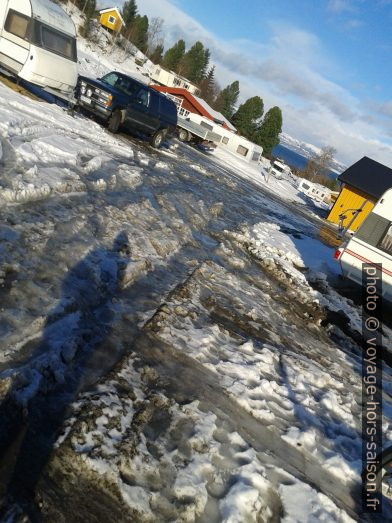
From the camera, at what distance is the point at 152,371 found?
166 inches

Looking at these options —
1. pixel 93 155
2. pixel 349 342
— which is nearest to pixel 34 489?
pixel 349 342

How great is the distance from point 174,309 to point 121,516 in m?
3.12

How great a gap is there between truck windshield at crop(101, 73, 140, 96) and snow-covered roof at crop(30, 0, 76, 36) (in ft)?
6.70

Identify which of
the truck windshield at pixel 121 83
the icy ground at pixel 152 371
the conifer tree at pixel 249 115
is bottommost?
the icy ground at pixel 152 371

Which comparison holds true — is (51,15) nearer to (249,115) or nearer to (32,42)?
(32,42)

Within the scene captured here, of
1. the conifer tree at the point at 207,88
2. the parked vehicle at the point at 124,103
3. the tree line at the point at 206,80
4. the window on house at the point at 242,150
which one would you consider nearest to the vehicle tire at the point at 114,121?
the parked vehicle at the point at 124,103

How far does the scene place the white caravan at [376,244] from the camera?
9.66 metres

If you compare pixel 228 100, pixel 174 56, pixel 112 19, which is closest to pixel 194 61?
pixel 174 56

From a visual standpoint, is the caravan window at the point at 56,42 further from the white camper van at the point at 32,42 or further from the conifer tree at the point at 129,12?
the conifer tree at the point at 129,12

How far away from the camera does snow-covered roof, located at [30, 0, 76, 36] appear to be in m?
13.1

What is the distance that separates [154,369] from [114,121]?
1360 centimetres

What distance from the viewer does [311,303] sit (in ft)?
29.1

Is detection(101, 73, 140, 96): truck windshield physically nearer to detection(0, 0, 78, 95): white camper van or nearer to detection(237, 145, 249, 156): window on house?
detection(0, 0, 78, 95): white camper van

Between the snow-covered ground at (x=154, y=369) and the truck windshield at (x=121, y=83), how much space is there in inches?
307
